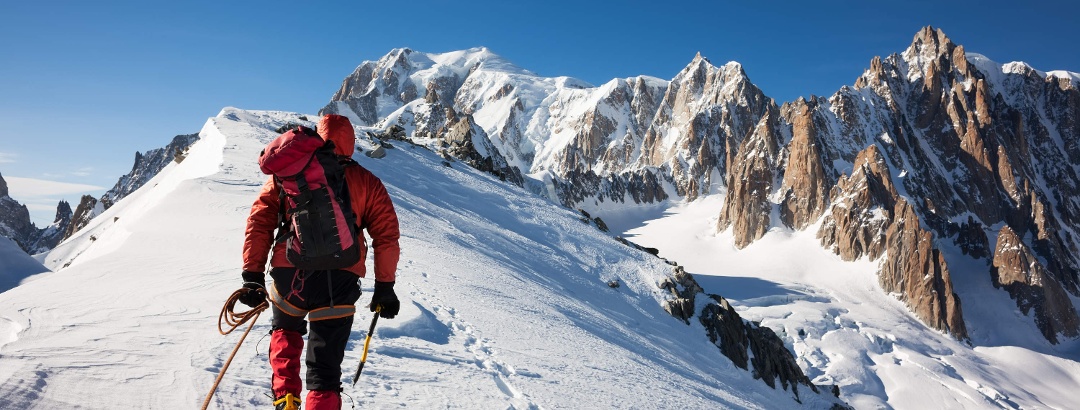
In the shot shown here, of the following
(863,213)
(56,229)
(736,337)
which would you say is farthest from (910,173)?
(56,229)

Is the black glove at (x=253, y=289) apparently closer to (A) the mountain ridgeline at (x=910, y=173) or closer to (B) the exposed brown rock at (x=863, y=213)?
(A) the mountain ridgeline at (x=910, y=173)

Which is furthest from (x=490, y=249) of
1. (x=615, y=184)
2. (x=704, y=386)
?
(x=615, y=184)

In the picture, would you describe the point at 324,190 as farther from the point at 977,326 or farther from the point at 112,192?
the point at 112,192

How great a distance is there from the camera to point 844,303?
313 ft

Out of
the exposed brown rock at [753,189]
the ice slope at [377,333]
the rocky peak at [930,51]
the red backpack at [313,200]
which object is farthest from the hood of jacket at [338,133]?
the rocky peak at [930,51]

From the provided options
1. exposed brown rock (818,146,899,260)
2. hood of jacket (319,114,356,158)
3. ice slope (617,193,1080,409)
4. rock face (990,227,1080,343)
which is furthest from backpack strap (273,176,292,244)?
rock face (990,227,1080,343)

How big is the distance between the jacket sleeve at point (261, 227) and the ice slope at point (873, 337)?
69561 millimetres

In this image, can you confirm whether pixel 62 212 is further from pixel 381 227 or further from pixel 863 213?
pixel 863 213

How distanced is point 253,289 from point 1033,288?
130 metres

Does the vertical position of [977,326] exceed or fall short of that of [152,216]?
it exceeds it

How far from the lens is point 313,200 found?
488cm

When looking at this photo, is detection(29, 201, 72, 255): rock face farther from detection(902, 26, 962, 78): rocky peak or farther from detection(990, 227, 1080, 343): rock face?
detection(902, 26, 962, 78): rocky peak

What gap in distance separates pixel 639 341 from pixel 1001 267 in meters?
118

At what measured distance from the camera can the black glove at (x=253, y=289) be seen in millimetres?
5184
